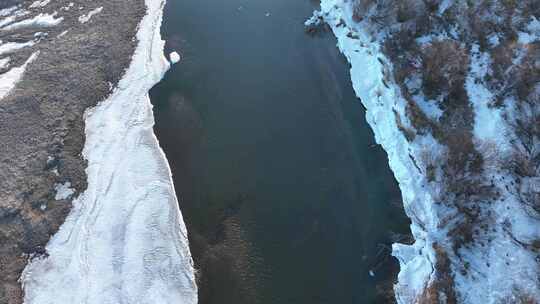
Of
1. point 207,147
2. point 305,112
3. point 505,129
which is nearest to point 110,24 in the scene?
point 207,147

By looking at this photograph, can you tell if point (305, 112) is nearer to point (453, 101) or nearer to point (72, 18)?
point (453, 101)

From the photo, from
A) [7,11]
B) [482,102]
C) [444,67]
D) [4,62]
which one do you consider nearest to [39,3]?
[7,11]

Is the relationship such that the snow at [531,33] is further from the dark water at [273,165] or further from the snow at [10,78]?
the snow at [10,78]

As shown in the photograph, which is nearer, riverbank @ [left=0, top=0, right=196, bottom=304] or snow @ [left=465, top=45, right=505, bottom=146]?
riverbank @ [left=0, top=0, right=196, bottom=304]

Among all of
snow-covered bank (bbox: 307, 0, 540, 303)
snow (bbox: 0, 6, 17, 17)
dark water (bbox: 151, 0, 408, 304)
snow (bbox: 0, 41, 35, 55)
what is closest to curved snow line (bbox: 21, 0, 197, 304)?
dark water (bbox: 151, 0, 408, 304)

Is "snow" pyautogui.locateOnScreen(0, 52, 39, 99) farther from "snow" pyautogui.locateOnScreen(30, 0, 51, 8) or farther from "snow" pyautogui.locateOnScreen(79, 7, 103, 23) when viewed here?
"snow" pyautogui.locateOnScreen(30, 0, 51, 8)

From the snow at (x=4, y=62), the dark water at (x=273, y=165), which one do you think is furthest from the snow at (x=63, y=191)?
the snow at (x=4, y=62)

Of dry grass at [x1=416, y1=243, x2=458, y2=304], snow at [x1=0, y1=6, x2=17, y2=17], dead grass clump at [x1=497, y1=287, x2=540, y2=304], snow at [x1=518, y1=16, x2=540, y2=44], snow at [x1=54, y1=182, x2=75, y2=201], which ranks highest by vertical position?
snow at [x1=0, y1=6, x2=17, y2=17]
